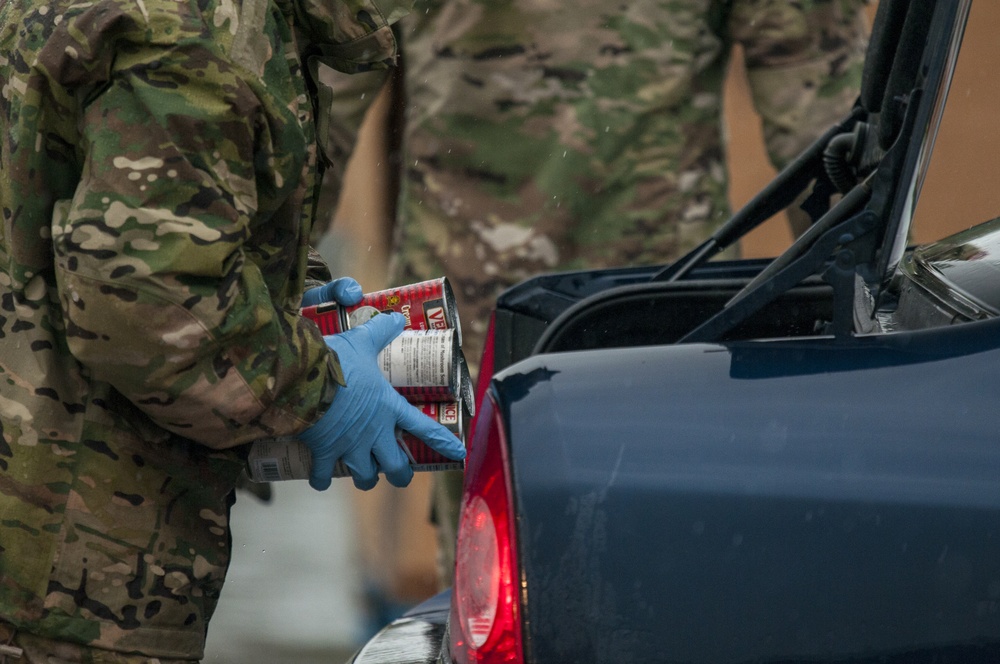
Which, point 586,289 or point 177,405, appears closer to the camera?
point 177,405

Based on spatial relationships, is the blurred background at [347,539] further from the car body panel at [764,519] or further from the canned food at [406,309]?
the car body panel at [764,519]

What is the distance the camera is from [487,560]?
4.19ft

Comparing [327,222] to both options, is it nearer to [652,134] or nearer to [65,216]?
[652,134]

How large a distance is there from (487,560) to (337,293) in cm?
79

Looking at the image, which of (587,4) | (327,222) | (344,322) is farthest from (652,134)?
(344,322)

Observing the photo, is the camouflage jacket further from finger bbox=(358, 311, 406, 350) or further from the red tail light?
the red tail light

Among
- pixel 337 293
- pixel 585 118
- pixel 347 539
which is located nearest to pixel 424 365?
pixel 337 293

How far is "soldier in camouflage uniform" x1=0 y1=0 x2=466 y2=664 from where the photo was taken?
1397 millimetres

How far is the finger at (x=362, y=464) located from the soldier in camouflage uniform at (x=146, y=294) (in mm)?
102

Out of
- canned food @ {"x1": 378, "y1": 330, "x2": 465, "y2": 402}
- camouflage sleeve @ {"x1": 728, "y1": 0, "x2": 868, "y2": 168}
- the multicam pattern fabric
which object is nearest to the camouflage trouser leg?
canned food @ {"x1": 378, "y1": 330, "x2": 465, "y2": 402}

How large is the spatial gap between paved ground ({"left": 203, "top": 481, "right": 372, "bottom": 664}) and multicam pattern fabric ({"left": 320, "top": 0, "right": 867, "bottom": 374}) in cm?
104

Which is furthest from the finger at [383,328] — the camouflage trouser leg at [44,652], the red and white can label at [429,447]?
the camouflage trouser leg at [44,652]

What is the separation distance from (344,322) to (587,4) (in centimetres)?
140

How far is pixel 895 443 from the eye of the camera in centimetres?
120
